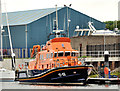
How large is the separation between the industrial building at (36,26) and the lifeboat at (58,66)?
18.3m

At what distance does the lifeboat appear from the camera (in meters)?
32.3

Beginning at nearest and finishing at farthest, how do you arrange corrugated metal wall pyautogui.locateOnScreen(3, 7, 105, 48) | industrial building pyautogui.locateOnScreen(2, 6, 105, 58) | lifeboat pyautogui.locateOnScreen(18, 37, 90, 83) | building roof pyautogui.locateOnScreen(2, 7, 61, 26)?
lifeboat pyautogui.locateOnScreen(18, 37, 90, 83), industrial building pyautogui.locateOnScreen(2, 6, 105, 58), corrugated metal wall pyautogui.locateOnScreen(3, 7, 105, 48), building roof pyautogui.locateOnScreen(2, 7, 61, 26)

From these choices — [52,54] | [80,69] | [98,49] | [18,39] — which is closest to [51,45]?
[52,54]

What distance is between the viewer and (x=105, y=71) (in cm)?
3597

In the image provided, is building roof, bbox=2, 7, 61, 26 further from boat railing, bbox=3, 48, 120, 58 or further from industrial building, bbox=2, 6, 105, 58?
boat railing, bbox=3, 48, 120, 58

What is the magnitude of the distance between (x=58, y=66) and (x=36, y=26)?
947 inches

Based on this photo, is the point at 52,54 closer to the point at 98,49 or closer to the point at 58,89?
the point at 58,89

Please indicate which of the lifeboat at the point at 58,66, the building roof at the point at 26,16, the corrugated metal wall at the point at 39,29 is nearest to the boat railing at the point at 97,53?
the lifeboat at the point at 58,66

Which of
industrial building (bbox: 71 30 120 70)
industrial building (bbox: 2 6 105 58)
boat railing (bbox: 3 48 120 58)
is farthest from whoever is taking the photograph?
industrial building (bbox: 2 6 105 58)

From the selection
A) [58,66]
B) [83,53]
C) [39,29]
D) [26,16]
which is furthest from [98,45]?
[26,16]

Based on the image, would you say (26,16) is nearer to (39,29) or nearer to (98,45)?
(39,29)

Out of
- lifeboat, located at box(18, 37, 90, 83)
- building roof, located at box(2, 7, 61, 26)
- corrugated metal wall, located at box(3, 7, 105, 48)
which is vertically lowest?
lifeboat, located at box(18, 37, 90, 83)

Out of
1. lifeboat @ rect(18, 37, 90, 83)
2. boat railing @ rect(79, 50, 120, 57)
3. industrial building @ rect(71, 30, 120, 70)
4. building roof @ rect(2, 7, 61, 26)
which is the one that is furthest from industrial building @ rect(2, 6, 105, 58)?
lifeboat @ rect(18, 37, 90, 83)

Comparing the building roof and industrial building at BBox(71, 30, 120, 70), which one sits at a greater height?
the building roof
